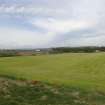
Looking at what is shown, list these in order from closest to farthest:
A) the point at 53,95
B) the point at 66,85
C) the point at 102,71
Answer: the point at 53,95
the point at 66,85
the point at 102,71

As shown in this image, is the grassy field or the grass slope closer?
the grass slope

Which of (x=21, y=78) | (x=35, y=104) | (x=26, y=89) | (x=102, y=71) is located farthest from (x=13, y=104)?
(x=102, y=71)

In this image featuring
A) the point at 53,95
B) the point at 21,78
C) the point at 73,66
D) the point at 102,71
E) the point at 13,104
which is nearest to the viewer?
the point at 13,104

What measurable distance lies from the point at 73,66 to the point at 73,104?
32.0 meters

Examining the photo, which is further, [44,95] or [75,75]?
[75,75]

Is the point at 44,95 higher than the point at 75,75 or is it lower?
lower

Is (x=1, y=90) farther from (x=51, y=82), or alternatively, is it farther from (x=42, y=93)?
(x=51, y=82)

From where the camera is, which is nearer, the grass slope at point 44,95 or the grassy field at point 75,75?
the grass slope at point 44,95

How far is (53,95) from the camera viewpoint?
2967 cm

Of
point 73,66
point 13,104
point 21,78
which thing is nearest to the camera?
point 13,104

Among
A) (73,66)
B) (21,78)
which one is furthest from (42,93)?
(73,66)

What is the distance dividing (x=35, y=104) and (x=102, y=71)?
26.9 m

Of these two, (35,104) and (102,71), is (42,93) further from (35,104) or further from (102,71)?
(102,71)

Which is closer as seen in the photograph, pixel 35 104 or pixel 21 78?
pixel 35 104
